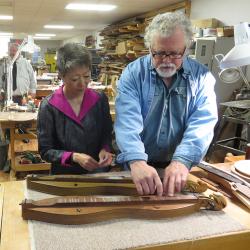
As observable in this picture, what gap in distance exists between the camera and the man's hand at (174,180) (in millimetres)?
982

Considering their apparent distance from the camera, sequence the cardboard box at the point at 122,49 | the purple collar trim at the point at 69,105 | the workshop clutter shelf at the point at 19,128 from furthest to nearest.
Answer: the cardboard box at the point at 122,49
the workshop clutter shelf at the point at 19,128
the purple collar trim at the point at 69,105

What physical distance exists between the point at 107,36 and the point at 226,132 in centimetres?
640

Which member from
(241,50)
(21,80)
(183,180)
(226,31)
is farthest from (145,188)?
(21,80)

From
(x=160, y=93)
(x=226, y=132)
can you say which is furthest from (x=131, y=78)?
(x=226, y=132)

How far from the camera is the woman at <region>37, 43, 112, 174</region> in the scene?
1294 millimetres

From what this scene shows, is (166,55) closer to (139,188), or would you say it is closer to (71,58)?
(71,58)

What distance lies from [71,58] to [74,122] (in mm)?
270

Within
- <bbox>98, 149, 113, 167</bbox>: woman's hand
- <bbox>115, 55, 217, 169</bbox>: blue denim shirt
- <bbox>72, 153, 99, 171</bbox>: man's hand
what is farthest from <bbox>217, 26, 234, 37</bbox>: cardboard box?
<bbox>72, 153, 99, 171</bbox>: man's hand

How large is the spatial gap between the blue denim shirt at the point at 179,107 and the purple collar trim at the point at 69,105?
190 mm

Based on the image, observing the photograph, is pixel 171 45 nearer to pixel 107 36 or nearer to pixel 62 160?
pixel 62 160

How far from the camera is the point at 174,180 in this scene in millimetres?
997

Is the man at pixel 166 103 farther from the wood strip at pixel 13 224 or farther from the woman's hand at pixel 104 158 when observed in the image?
the wood strip at pixel 13 224

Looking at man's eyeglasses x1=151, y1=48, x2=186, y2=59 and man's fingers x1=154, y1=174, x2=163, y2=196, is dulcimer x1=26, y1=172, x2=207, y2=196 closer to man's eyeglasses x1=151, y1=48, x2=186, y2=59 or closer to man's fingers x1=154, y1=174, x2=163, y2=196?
man's fingers x1=154, y1=174, x2=163, y2=196

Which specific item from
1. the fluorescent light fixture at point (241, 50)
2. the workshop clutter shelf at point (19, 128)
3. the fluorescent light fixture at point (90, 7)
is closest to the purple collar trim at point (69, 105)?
the fluorescent light fixture at point (241, 50)
